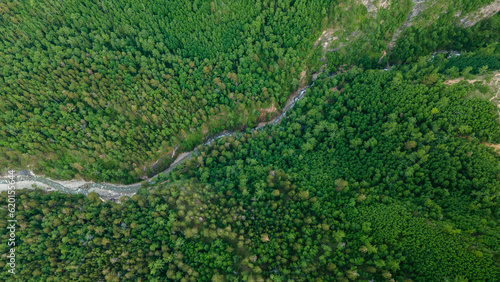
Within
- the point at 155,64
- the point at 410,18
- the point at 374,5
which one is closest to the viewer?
the point at 410,18

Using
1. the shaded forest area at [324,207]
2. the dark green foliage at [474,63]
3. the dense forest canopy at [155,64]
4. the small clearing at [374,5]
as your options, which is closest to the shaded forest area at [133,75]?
the dense forest canopy at [155,64]

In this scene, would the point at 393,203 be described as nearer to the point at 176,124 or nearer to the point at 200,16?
the point at 176,124

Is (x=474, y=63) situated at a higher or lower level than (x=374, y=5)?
lower

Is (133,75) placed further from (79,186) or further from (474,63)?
(474,63)

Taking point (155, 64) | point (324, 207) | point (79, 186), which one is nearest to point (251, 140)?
point (324, 207)

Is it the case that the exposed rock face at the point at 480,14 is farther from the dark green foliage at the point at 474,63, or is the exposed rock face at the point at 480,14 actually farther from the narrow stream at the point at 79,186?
the narrow stream at the point at 79,186

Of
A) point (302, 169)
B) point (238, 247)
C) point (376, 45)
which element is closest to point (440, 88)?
point (376, 45)
